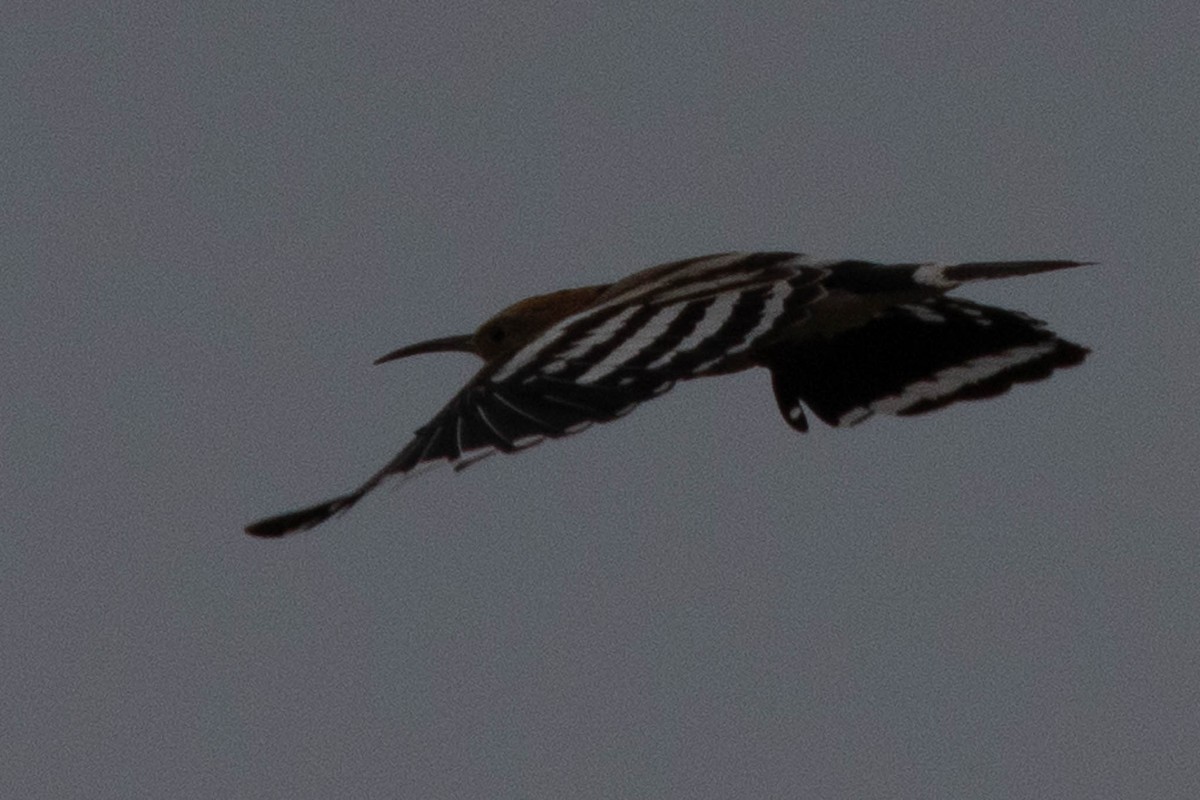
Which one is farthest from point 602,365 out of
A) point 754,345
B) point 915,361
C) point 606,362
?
point 915,361

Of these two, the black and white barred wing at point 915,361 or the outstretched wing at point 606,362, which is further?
the black and white barred wing at point 915,361

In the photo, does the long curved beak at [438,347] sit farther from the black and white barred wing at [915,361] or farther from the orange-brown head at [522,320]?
the black and white barred wing at [915,361]

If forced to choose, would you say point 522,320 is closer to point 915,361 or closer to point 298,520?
point 915,361

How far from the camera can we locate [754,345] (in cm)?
695

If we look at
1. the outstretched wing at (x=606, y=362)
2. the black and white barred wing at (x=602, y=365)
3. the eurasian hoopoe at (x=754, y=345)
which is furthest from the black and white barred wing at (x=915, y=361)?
the black and white barred wing at (x=602, y=365)

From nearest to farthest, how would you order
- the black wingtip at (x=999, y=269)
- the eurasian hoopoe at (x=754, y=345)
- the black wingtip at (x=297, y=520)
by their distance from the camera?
the black wingtip at (x=297, y=520) < the eurasian hoopoe at (x=754, y=345) < the black wingtip at (x=999, y=269)

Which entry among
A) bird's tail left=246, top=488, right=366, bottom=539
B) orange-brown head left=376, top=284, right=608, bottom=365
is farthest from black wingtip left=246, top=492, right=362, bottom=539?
orange-brown head left=376, top=284, right=608, bottom=365

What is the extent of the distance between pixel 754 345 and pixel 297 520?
5.06 feet

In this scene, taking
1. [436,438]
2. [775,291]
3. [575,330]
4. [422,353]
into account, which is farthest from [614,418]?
[422,353]

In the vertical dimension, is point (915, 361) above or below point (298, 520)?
above

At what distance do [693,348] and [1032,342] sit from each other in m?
1.95

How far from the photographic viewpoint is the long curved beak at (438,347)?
9.27 metres

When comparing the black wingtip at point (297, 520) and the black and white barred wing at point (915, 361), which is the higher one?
the black and white barred wing at point (915, 361)

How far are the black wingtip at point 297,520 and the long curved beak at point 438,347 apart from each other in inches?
129
